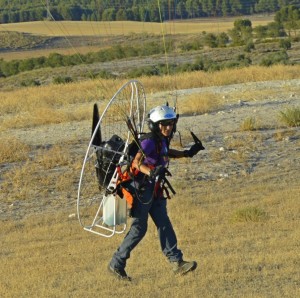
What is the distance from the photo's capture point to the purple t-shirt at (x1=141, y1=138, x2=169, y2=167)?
7.91 m

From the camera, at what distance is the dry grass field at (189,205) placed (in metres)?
8.33

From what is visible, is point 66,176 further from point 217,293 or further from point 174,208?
point 217,293

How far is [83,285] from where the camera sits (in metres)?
8.38

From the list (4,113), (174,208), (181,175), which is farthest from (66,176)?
(4,113)

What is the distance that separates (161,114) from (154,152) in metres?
0.37

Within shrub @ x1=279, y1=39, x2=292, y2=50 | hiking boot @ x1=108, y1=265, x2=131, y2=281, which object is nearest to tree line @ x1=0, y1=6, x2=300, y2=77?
shrub @ x1=279, y1=39, x2=292, y2=50

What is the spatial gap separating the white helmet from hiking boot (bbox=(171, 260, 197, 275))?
1.46 m

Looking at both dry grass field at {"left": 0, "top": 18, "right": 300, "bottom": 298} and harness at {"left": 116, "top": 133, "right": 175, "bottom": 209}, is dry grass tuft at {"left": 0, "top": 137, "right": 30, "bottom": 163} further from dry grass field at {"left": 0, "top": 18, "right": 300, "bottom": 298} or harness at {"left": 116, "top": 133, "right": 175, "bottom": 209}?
harness at {"left": 116, "top": 133, "right": 175, "bottom": 209}

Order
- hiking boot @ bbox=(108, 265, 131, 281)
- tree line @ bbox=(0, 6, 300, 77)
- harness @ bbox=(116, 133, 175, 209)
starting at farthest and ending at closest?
tree line @ bbox=(0, 6, 300, 77), hiking boot @ bbox=(108, 265, 131, 281), harness @ bbox=(116, 133, 175, 209)

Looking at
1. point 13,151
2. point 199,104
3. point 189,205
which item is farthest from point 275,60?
point 189,205

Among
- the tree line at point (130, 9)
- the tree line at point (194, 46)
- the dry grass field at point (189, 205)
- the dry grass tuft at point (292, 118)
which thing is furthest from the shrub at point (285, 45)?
the tree line at point (130, 9)

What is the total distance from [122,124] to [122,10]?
386 inches

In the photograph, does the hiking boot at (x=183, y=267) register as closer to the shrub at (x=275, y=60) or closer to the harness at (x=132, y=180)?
the harness at (x=132, y=180)

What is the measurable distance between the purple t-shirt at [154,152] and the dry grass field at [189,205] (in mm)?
1207
